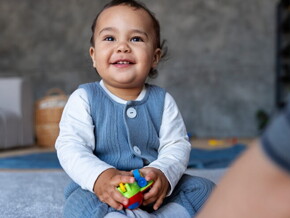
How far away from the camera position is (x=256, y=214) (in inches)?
Answer: 16.0

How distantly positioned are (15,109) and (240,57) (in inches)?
103

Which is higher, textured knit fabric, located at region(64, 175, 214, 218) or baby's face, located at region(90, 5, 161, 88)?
baby's face, located at region(90, 5, 161, 88)

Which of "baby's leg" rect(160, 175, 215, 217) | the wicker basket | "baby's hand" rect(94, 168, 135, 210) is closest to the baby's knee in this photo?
"baby's leg" rect(160, 175, 215, 217)

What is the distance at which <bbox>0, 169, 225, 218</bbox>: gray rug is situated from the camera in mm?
1181

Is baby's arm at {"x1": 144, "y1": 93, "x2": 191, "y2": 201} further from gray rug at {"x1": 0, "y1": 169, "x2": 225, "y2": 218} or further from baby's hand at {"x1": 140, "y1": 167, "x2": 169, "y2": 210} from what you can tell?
gray rug at {"x1": 0, "y1": 169, "x2": 225, "y2": 218}

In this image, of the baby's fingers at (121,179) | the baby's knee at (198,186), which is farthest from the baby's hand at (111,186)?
the baby's knee at (198,186)

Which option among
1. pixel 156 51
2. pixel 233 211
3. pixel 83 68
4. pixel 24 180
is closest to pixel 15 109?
pixel 83 68

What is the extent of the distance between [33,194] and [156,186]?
693 millimetres

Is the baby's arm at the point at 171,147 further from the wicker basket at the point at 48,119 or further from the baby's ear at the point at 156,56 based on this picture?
the wicker basket at the point at 48,119

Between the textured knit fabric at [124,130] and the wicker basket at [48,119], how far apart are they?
10.3 feet

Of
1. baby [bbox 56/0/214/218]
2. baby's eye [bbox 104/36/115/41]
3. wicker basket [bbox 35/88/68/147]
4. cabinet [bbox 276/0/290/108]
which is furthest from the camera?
cabinet [bbox 276/0/290/108]

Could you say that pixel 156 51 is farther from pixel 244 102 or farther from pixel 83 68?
pixel 83 68

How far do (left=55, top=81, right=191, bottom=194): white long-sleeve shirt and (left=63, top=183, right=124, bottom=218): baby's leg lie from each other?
3cm

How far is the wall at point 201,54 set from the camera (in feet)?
16.6
